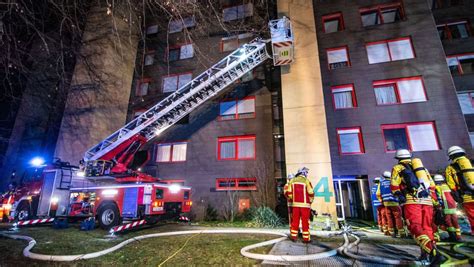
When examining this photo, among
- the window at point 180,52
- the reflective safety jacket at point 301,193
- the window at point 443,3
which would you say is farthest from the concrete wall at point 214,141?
the window at point 443,3

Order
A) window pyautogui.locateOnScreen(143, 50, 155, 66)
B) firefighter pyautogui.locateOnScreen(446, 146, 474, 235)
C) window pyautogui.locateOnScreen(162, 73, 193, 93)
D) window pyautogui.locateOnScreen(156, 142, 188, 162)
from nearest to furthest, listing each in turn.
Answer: firefighter pyautogui.locateOnScreen(446, 146, 474, 235) → window pyautogui.locateOnScreen(156, 142, 188, 162) → window pyautogui.locateOnScreen(162, 73, 193, 93) → window pyautogui.locateOnScreen(143, 50, 155, 66)

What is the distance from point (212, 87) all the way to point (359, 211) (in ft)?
33.7

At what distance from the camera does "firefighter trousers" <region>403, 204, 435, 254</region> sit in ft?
11.5

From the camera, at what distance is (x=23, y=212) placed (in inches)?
351

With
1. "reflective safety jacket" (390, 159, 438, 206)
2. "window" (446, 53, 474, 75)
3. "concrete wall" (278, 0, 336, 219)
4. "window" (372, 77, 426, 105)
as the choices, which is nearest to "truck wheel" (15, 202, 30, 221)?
"concrete wall" (278, 0, 336, 219)

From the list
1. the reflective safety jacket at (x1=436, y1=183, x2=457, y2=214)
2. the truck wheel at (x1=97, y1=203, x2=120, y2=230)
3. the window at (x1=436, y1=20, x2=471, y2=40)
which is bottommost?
the truck wheel at (x1=97, y1=203, x2=120, y2=230)

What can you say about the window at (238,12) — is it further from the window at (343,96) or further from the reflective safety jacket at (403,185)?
the reflective safety jacket at (403,185)

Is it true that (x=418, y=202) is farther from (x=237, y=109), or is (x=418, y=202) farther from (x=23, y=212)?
(x=23, y=212)

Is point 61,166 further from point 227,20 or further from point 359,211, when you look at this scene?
point 359,211

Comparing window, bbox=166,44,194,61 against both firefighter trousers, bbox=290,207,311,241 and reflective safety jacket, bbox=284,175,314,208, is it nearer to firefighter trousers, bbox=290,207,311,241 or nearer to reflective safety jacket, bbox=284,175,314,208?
reflective safety jacket, bbox=284,175,314,208

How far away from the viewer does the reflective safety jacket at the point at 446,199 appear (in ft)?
19.6

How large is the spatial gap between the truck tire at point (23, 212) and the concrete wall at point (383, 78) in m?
13.9

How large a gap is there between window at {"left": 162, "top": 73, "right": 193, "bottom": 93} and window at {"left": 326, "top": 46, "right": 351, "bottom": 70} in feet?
29.0

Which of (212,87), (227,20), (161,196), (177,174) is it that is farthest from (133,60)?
(161,196)
